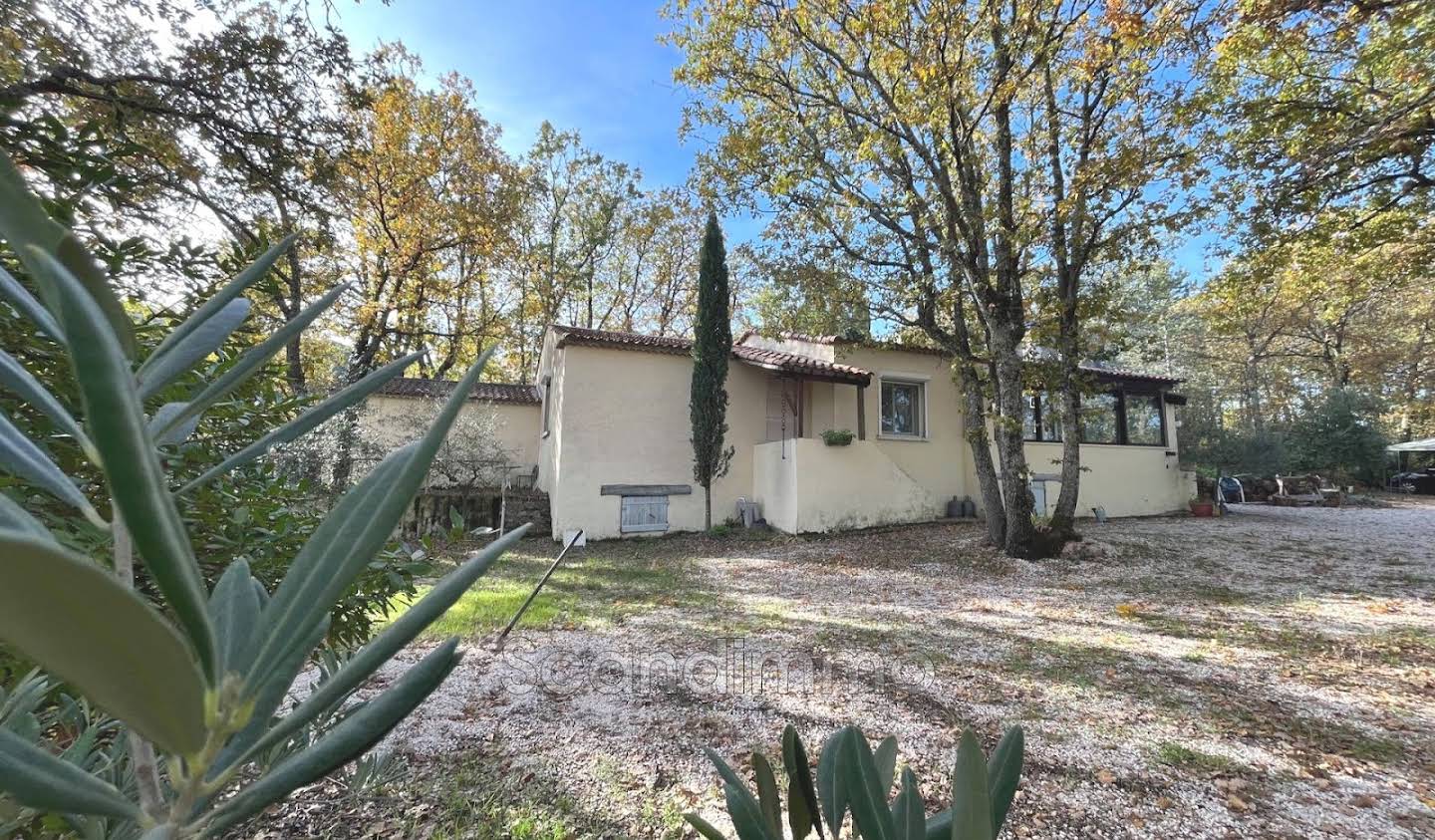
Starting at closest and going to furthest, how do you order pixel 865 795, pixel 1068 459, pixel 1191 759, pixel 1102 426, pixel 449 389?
1. pixel 865 795
2. pixel 1191 759
3. pixel 1068 459
4. pixel 449 389
5. pixel 1102 426

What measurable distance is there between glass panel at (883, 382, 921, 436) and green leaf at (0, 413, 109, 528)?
37.6 ft

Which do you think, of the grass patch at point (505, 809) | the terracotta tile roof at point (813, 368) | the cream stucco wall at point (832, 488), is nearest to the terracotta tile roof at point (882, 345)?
the terracotta tile roof at point (813, 368)

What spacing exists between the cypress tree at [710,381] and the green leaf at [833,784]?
29.7 feet

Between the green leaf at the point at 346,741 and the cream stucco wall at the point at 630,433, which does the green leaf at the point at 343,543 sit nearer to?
the green leaf at the point at 346,741

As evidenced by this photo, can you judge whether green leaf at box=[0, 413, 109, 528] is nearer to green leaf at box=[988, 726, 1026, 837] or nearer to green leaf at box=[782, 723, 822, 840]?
green leaf at box=[782, 723, 822, 840]

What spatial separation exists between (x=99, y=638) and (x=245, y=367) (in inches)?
15.3

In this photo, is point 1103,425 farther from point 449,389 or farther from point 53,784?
point 53,784

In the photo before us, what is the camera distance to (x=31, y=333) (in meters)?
1.25

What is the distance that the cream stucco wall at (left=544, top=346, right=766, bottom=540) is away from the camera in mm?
9578

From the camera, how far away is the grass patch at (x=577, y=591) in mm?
4496

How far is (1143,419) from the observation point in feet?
41.6

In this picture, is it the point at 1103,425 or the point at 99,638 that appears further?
the point at 1103,425

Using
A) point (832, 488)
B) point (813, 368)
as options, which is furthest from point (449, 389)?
point (832, 488)

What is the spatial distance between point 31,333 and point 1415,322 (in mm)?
29450
